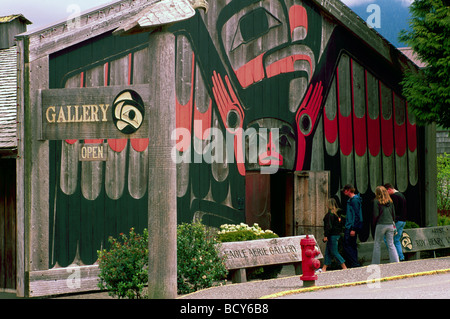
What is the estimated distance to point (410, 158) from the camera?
2161 centimetres

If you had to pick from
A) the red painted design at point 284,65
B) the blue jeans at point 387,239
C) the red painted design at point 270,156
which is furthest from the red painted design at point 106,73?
the blue jeans at point 387,239

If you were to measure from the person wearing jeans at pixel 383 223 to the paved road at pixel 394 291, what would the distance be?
2809mm

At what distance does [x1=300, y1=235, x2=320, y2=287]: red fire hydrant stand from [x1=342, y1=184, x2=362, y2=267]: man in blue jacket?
4.52 metres

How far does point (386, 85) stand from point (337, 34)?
2407mm

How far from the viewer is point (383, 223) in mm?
15172

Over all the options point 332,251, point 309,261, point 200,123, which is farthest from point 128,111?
point 332,251

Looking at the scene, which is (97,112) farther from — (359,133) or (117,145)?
(359,133)

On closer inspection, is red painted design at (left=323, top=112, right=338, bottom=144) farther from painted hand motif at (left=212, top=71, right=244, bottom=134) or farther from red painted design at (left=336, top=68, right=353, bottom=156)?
painted hand motif at (left=212, top=71, right=244, bottom=134)

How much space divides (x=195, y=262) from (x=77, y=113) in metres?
2.87

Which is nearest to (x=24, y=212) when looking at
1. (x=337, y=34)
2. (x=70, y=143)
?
(x=70, y=143)

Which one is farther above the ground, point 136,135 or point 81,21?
point 81,21

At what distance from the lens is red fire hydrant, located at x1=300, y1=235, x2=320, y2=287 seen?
437 inches
